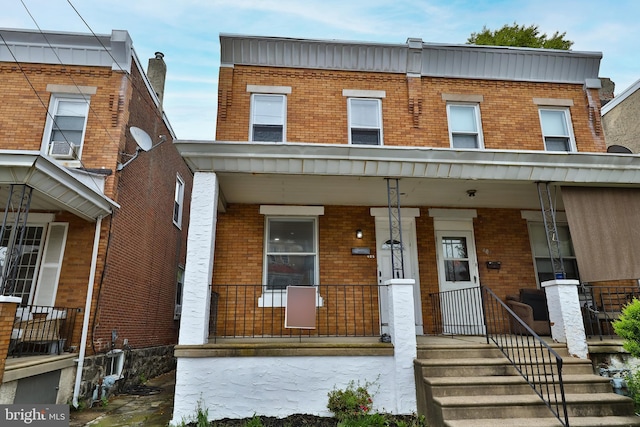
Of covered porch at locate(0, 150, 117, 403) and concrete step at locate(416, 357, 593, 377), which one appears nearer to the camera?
concrete step at locate(416, 357, 593, 377)

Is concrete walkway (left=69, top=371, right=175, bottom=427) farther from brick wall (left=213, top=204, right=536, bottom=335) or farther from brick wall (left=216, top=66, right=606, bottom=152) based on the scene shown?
brick wall (left=216, top=66, right=606, bottom=152)

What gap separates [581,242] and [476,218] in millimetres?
2239

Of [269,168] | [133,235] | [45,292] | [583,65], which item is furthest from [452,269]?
[45,292]

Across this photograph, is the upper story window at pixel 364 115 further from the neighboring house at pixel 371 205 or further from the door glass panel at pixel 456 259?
the door glass panel at pixel 456 259

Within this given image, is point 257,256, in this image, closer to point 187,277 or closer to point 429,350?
point 187,277

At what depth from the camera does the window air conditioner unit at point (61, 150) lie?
781 centimetres

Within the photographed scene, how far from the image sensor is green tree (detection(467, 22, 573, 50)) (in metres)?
15.2

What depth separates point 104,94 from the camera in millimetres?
8430

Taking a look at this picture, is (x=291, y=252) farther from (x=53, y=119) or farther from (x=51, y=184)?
(x=53, y=119)

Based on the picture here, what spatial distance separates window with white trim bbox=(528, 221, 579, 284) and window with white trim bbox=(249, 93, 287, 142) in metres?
6.09

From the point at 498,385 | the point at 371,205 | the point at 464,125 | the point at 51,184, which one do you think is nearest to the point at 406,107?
the point at 464,125

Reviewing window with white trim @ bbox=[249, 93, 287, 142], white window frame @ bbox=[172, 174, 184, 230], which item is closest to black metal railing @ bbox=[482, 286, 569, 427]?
window with white trim @ bbox=[249, 93, 287, 142]

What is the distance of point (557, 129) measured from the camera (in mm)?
9281

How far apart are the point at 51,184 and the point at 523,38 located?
1686 centimetres
